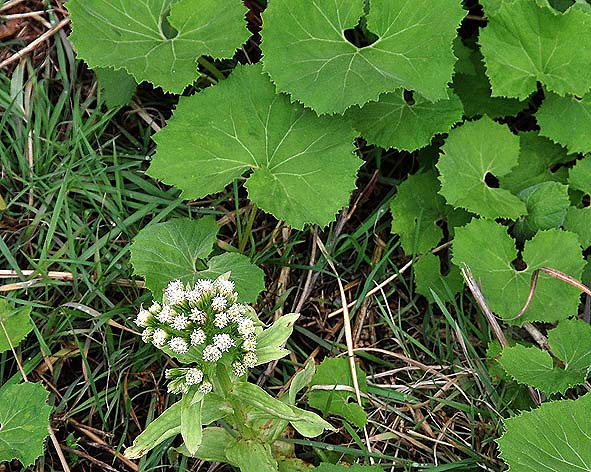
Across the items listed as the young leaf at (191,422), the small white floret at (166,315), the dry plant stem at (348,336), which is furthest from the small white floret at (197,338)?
the dry plant stem at (348,336)

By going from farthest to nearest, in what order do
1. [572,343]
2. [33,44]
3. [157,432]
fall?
[33,44] < [572,343] < [157,432]

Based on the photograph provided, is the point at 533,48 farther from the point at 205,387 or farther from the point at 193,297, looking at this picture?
the point at 205,387

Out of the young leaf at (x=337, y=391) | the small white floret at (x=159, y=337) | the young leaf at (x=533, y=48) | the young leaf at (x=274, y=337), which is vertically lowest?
the young leaf at (x=337, y=391)

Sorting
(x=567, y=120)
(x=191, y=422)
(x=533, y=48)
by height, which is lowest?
(x=191, y=422)

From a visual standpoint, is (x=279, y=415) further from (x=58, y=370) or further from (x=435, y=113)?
(x=435, y=113)

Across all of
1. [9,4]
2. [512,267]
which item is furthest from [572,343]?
[9,4]

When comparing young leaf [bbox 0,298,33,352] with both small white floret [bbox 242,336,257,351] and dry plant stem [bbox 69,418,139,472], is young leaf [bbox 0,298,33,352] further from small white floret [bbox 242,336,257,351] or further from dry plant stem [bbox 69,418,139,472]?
small white floret [bbox 242,336,257,351]

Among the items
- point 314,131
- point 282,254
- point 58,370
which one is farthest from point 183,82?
point 58,370

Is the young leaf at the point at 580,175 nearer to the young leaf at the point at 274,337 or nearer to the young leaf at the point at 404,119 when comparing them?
the young leaf at the point at 404,119

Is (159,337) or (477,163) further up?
(477,163)
